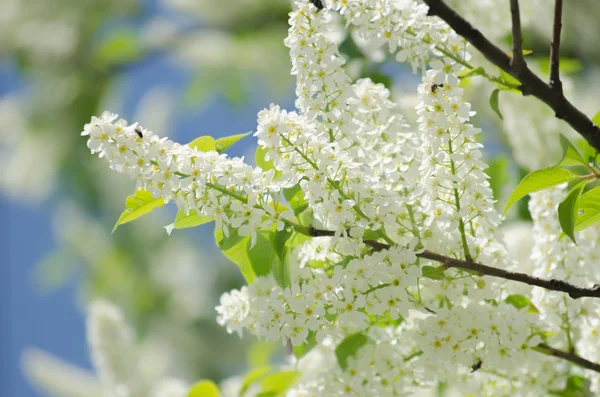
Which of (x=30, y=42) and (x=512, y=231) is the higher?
(x=30, y=42)

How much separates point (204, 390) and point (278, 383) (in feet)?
0.37

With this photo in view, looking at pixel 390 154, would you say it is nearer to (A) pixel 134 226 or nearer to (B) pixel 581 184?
(B) pixel 581 184

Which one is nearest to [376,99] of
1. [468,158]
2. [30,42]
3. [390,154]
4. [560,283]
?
[390,154]

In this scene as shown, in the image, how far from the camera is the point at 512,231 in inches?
57.4

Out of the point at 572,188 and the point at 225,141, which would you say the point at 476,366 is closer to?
the point at 572,188

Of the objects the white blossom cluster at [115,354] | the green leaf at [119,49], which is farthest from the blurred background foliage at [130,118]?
the white blossom cluster at [115,354]

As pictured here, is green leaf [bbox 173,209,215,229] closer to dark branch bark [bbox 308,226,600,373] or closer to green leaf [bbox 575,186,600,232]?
Answer: dark branch bark [bbox 308,226,600,373]

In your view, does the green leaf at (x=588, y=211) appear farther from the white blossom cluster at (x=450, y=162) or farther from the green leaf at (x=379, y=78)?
the green leaf at (x=379, y=78)

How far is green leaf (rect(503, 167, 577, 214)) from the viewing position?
2.43ft

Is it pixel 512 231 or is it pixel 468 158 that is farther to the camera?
pixel 512 231

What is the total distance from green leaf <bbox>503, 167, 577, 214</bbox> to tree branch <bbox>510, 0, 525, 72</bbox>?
4.3 inches

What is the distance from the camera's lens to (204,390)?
1.08m

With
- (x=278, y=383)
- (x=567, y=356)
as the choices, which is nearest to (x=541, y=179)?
(x=567, y=356)

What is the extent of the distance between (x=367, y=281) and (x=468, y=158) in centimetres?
16
